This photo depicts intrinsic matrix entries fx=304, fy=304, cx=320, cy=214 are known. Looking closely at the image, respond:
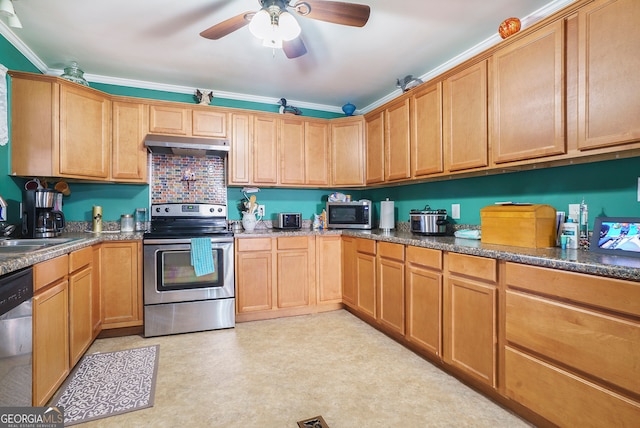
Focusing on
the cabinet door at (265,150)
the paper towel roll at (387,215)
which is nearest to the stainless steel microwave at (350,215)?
the paper towel roll at (387,215)

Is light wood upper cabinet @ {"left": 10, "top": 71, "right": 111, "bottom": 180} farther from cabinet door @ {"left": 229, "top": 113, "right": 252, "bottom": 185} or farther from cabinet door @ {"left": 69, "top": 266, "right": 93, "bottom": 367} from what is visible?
cabinet door @ {"left": 229, "top": 113, "right": 252, "bottom": 185}

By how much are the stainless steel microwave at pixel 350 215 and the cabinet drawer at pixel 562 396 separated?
78.9 inches

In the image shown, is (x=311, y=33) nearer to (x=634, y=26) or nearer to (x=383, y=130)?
(x=383, y=130)

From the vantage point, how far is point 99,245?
8.89 ft

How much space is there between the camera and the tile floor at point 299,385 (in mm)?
1673

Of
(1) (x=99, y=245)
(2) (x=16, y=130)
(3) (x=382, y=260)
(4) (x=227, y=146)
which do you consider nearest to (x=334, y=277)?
(3) (x=382, y=260)

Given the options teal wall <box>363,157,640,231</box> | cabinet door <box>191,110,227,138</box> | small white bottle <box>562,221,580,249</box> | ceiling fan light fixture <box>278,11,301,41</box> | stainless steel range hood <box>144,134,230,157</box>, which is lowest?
small white bottle <box>562,221,580,249</box>

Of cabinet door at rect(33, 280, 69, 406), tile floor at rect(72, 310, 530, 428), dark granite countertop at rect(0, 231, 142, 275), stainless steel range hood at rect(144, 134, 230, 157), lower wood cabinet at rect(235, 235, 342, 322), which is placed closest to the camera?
dark granite countertop at rect(0, 231, 142, 275)

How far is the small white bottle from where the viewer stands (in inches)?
69.9

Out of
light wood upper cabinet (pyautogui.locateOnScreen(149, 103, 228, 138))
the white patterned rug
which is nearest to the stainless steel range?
the white patterned rug

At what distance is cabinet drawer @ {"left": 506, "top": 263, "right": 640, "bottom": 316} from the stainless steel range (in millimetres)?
2415

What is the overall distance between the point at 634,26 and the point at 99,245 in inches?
152

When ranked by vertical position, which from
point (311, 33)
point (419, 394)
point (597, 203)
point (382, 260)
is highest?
point (311, 33)

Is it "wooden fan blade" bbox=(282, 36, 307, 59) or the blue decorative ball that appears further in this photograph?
the blue decorative ball
